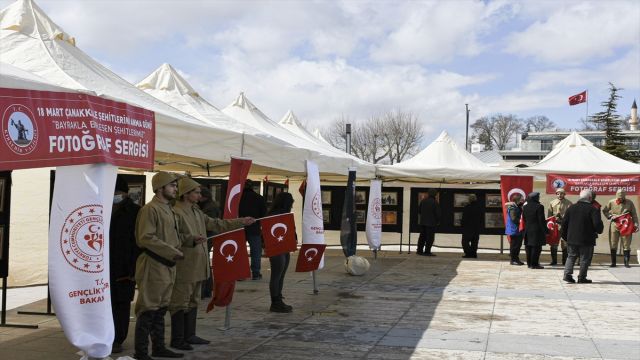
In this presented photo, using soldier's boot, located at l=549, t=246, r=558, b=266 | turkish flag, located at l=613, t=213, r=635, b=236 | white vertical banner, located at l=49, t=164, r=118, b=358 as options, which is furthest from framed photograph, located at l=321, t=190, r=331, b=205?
white vertical banner, located at l=49, t=164, r=118, b=358

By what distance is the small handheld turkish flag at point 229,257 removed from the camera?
293 inches

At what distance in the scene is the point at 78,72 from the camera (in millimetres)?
6621

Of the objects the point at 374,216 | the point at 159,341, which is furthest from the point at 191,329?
the point at 374,216

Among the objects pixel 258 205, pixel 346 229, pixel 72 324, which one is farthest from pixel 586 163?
pixel 72 324

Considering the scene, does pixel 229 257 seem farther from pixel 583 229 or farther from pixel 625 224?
pixel 625 224

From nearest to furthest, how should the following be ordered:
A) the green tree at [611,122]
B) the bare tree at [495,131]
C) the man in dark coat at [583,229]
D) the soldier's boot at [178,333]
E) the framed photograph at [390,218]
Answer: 1. the soldier's boot at [178,333]
2. the man in dark coat at [583,229]
3. the framed photograph at [390,218]
4. the green tree at [611,122]
5. the bare tree at [495,131]

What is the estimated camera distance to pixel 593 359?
6613 millimetres

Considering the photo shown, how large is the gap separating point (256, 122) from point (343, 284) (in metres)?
5.23

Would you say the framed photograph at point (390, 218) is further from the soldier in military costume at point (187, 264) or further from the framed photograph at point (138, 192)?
the soldier in military costume at point (187, 264)

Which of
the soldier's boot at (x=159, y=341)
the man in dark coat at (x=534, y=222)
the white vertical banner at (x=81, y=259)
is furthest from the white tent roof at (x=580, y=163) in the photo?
the white vertical banner at (x=81, y=259)

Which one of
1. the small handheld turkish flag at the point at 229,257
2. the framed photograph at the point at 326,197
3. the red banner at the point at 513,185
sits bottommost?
the small handheld turkish flag at the point at 229,257

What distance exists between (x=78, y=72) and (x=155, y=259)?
212 cm

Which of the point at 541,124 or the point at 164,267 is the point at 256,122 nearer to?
the point at 164,267

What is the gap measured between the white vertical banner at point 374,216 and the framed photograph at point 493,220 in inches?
150
